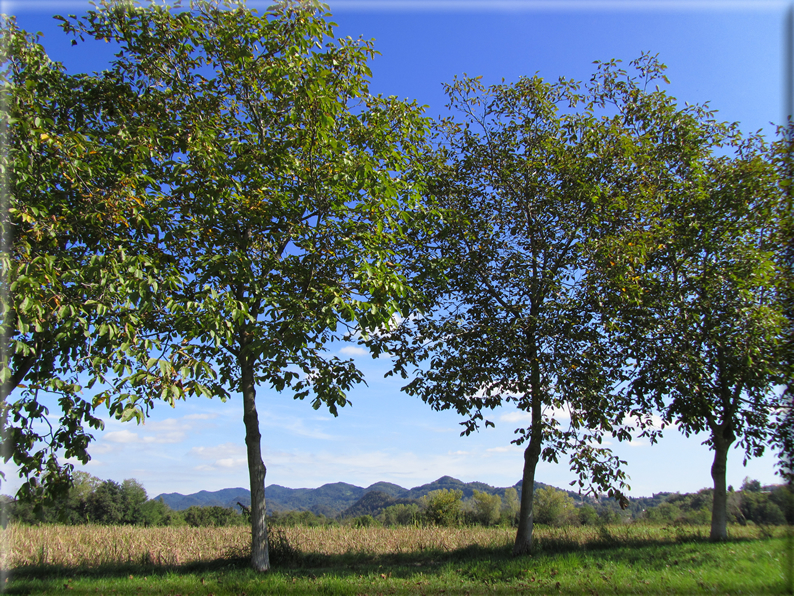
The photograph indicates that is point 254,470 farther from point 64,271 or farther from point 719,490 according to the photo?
point 719,490

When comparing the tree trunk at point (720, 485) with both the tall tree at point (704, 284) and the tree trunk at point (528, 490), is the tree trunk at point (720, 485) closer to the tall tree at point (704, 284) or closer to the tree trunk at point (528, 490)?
the tall tree at point (704, 284)

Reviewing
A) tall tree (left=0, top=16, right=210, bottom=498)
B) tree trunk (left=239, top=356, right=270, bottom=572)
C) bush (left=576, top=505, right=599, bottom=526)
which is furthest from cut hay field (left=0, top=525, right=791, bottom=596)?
bush (left=576, top=505, right=599, bottom=526)

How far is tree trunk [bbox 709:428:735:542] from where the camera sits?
14.6 metres

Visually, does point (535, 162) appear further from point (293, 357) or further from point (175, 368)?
point (175, 368)

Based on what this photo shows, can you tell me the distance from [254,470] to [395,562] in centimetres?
555

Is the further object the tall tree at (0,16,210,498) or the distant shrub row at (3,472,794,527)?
the distant shrub row at (3,472,794,527)

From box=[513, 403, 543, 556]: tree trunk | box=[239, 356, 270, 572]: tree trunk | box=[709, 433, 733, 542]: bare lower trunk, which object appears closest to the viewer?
box=[239, 356, 270, 572]: tree trunk

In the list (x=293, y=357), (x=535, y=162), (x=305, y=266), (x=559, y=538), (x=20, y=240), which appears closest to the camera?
(x=20, y=240)

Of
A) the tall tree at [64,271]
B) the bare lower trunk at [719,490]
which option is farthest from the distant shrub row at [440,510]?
the tall tree at [64,271]

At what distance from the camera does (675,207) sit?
14.3 m

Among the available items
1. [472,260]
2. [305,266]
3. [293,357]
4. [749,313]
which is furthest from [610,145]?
[293,357]

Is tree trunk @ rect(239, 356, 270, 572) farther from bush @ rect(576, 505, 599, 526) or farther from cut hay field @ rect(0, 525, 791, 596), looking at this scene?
bush @ rect(576, 505, 599, 526)

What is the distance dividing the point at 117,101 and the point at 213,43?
2775 mm

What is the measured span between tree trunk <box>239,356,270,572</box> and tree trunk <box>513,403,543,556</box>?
7348mm
